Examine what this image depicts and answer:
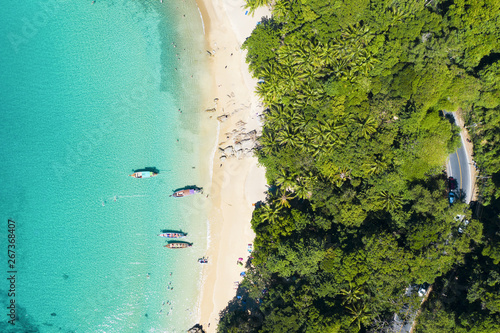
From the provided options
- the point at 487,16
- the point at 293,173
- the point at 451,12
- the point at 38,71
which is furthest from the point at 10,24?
the point at 487,16

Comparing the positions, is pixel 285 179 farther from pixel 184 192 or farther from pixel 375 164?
pixel 184 192

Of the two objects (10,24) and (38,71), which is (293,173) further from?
(10,24)

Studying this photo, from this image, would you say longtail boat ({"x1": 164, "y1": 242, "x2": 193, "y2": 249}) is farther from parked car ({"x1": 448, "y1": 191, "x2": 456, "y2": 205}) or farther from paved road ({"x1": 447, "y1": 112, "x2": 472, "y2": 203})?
paved road ({"x1": 447, "y1": 112, "x2": 472, "y2": 203})

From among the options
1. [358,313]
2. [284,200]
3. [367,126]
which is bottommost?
[358,313]

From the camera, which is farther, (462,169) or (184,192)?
(184,192)

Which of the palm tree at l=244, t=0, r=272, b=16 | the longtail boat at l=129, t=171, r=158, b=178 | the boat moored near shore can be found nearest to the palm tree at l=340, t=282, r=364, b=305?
the boat moored near shore

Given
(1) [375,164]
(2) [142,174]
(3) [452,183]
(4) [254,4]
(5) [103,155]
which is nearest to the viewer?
(1) [375,164]

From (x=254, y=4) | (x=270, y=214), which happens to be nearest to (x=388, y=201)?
(x=270, y=214)

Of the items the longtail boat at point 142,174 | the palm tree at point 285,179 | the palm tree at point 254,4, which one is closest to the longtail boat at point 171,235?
the longtail boat at point 142,174
